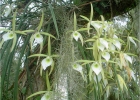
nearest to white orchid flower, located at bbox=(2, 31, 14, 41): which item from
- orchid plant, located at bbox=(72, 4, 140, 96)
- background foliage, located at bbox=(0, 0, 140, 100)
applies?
background foliage, located at bbox=(0, 0, 140, 100)

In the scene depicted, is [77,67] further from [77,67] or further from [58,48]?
[58,48]

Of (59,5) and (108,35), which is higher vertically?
(59,5)

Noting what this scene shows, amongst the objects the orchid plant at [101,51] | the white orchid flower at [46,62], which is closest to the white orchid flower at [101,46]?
the orchid plant at [101,51]

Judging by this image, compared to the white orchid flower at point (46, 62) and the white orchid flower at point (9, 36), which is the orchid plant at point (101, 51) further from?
the white orchid flower at point (9, 36)

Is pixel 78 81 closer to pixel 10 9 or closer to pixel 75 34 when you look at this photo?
pixel 75 34

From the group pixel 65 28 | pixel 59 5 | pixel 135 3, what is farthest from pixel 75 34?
pixel 135 3

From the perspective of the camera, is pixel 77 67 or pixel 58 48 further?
pixel 58 48

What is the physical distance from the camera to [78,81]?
0.75 m

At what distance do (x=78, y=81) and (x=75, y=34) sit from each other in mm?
142

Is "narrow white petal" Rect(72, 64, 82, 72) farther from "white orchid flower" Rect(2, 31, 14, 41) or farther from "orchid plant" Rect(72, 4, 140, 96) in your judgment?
"white orchid flower" Rect(2, 31, 14, 41)

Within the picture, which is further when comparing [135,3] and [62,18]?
[135,3]

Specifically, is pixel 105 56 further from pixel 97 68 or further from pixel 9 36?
pixel 9 36

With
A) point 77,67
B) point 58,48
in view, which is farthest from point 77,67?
point 58,48

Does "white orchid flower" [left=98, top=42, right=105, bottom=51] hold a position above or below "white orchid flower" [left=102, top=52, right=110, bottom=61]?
above
